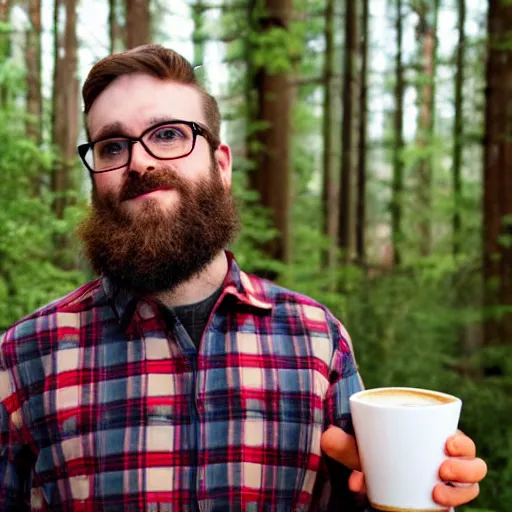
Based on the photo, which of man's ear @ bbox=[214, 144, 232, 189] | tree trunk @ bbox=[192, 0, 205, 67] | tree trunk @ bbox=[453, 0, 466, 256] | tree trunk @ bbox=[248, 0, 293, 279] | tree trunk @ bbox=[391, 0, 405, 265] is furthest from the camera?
tree trunk @ bbox=[391, 0, 405, 265]

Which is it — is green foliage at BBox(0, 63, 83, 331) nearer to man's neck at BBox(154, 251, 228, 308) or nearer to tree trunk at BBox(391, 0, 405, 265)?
man's neck at BBox(154, 251, 228, 308)

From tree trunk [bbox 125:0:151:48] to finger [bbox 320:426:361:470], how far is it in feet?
14.2

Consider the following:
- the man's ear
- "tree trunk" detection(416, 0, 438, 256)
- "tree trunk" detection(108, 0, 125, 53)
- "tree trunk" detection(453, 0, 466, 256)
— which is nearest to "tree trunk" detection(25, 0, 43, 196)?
"tree trunk" detection(108, 0, 125, 53)

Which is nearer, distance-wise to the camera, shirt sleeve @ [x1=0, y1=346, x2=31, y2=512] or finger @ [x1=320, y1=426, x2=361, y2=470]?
finger @ [x1=320, y1=426, x2=361, y2=470]

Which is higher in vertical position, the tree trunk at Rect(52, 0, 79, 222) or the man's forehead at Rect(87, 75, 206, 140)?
the tree trunk at Rect(52, 0, 79, 222)

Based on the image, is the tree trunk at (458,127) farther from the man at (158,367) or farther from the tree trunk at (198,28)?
the man at (158,367)

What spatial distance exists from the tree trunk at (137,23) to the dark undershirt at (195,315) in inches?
149

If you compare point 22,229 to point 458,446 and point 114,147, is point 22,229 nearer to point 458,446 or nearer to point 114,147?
point 114,147

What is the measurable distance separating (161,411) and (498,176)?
18.3 feet

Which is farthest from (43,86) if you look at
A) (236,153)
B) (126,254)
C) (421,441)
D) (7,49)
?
(421,441)

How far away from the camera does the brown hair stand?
1.53 meters

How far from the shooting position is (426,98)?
522 inches

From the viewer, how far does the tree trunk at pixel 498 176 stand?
19.6 ft

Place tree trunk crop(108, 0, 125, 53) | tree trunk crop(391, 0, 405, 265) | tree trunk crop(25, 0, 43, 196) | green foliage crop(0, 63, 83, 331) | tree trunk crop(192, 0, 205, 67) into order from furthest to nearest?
tree trunk crop(391, 0, 405, 265) → tree trunk crop(192, 0, 205, 67) → tree trunk crop(108, 0, 125, 53) → tree trunk crop(25, 0, 43, 196) → green foliage crop(0, 63, 83, 331)
